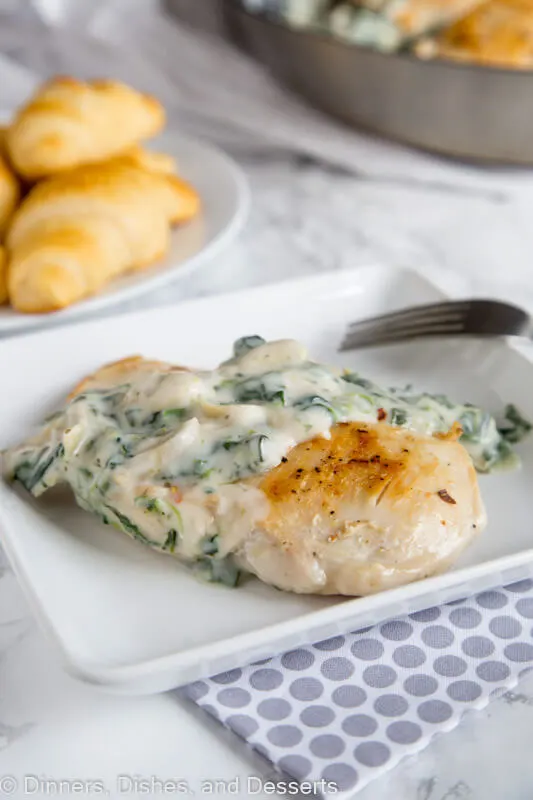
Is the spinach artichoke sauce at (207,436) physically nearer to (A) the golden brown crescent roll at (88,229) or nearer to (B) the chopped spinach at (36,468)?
(B) the chopped spinach at (36,468)

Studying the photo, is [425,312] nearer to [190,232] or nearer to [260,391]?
[260,391]

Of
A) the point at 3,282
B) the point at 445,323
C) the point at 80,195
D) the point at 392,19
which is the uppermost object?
the point at 392,19

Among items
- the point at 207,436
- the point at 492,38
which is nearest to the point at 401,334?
the point at 207,436

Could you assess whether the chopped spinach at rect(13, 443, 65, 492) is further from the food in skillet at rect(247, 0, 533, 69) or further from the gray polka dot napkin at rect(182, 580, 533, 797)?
the food in skillet at rect(247, 0, 533, 69)

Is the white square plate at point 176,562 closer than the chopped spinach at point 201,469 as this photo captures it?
Yes

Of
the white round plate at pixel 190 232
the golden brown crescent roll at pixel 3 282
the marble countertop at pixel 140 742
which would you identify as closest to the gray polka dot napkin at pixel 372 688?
the marble countertop at pixel 140 742

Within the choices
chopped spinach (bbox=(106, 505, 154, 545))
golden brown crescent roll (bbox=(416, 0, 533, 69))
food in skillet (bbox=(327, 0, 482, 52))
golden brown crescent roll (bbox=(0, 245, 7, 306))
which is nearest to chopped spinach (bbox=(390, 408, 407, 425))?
chopped spinach (bbox=(106, 505, 154, 545))

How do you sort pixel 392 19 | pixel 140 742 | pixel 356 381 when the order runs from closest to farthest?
pixel 140 742, pixel 356 381, pixel 392 19
